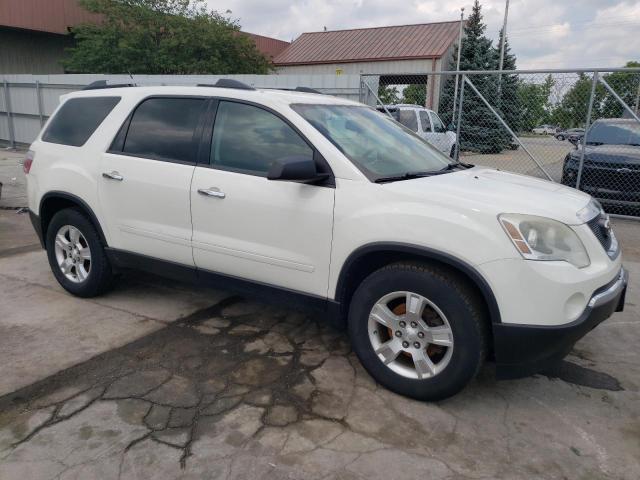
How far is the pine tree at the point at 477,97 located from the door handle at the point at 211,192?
21.3 ft

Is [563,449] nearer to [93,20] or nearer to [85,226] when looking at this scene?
[85,226]

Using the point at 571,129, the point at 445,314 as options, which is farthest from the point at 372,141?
the point at 571,129

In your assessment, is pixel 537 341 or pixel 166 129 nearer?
pixel 537 341

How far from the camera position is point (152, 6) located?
813 inches

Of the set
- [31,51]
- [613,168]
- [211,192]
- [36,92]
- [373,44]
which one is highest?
[373,44]

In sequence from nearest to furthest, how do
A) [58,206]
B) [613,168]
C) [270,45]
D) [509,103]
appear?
[58,206] < [613,168] < [509,103] < [270,45]

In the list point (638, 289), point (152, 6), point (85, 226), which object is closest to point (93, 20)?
point (152, 6)

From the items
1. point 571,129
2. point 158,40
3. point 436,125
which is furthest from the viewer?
point 158,40

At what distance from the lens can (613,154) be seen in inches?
329

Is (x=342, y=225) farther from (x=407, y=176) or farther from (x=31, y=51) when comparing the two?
(x=31, y=51)

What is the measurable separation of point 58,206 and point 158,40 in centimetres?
1846

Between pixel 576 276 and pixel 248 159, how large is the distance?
2.14 m

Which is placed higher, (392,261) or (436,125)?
(436,125)

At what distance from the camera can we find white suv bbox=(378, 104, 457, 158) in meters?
13.4
